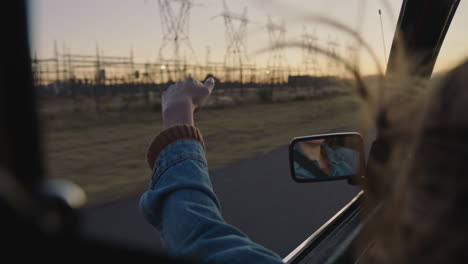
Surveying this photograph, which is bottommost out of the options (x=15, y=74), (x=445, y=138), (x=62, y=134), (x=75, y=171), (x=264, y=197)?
(x=264, y=197)

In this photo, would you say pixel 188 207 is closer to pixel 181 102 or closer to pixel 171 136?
pixel 171 136

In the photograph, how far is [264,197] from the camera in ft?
12.6

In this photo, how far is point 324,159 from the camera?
1.92 metres

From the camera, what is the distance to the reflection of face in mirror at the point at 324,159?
6.20 feet

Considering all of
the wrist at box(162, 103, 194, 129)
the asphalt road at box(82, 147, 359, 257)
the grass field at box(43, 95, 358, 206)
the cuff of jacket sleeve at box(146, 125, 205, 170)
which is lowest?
the asphalt road at box(82, 147, 359, 257)

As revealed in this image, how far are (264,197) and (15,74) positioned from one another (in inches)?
125

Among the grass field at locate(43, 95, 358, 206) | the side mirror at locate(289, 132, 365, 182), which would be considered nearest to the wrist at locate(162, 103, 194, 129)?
the grass field at locate(43, 95, 358, 206)

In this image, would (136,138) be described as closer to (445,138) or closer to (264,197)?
(264,197)

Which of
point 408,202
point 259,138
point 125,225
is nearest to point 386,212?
point 408,202

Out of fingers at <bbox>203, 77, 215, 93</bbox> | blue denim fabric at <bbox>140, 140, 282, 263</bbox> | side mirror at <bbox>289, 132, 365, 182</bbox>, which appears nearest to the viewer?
blue denim fabric at <bbox>140, 140, 282, 263</bbox>

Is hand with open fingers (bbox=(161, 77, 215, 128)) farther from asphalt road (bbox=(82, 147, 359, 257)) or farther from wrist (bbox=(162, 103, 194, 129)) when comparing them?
asphalt road (bbox=(82, 147, 359, 257))

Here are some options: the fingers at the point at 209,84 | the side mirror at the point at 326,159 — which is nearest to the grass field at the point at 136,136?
the side mirror at the point at 326,159

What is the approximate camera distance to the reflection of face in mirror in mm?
1891

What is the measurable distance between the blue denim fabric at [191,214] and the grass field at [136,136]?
1.63ft
